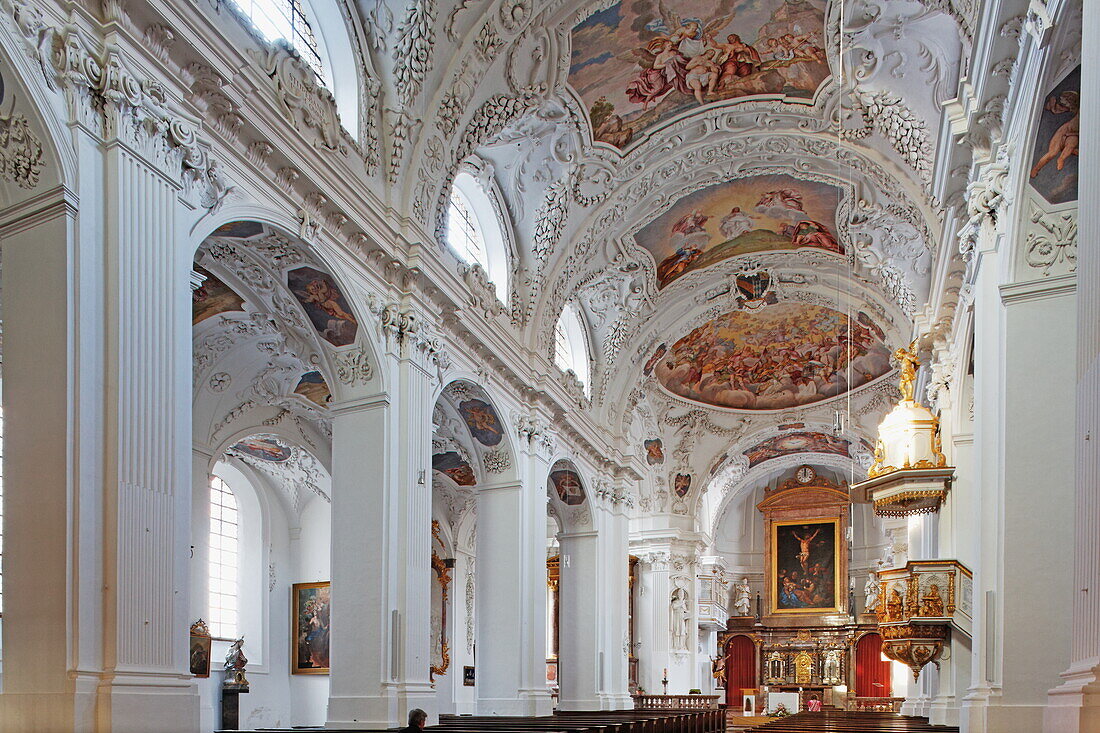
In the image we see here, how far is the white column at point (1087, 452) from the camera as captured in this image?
4.72m

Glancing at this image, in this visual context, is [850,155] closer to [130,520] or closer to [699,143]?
[699,143]

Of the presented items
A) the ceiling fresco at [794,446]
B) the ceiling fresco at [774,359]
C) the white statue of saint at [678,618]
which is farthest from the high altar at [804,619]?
the ceiling fresco at [774,359]

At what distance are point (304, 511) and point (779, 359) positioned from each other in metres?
13.0

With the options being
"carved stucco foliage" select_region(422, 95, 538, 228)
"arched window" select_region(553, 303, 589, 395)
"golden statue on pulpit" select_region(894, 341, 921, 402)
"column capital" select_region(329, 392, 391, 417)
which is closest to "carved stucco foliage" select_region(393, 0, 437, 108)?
"carved stucco foliage" select_region(422, 95, 538, 228)

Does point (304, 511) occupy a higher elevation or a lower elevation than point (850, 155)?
lower

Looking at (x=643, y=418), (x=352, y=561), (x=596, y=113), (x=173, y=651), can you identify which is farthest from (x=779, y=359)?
(x=173, y=651)

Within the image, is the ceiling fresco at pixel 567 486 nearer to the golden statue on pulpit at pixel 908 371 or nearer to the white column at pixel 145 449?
the golden statue on pulpit at pixel 908 371

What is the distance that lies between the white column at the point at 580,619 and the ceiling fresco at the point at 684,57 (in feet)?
27.2

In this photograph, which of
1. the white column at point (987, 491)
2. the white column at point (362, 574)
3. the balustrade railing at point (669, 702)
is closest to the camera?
the white column at point (987, 491)

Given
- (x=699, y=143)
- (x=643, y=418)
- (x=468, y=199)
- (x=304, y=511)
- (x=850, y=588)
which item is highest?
(x=699, y=143)

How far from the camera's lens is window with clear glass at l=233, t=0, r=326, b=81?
33.2 ft

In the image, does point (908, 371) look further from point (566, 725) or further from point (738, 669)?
point (738, 669)

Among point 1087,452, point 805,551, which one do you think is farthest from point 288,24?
point 805,551

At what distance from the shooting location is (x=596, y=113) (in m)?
16.0
